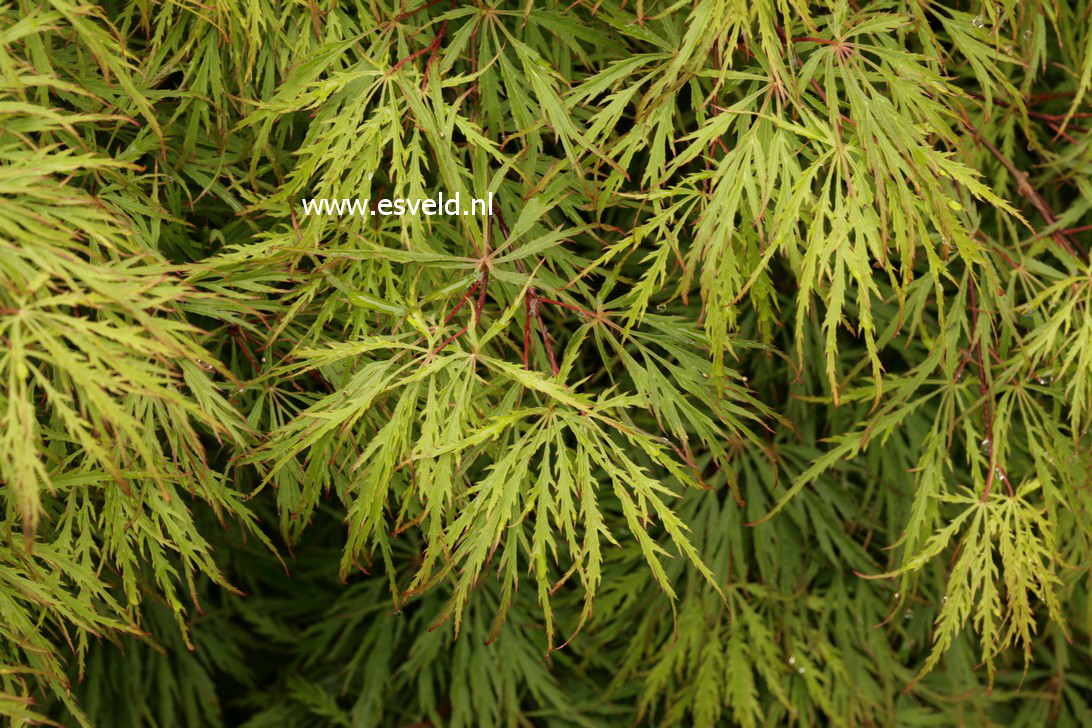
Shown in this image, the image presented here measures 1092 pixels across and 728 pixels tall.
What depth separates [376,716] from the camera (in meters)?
1.89

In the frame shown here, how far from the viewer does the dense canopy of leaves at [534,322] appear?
1051mm

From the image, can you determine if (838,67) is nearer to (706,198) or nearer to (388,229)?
(706,198)

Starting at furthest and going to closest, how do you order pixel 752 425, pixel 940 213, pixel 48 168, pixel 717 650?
pixel 752 425 < pixel 717 650 < pixel 940 213 < pixel 48 168

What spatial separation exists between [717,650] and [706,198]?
99 cm

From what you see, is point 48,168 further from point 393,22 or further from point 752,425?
point 752,425

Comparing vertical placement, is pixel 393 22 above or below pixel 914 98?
above

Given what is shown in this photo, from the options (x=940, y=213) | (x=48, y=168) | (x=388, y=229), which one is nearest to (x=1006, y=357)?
(x=940, y=213)

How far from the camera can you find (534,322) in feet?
4.13

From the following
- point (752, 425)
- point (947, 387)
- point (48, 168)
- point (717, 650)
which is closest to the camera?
point (48, 168)

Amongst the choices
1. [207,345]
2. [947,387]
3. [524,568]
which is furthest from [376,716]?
[947,387]

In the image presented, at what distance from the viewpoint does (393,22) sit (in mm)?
1232

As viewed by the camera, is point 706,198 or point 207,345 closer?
point 706,198

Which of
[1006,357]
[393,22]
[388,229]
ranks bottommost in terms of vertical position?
[1006,357]

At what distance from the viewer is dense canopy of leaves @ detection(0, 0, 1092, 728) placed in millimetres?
1051
